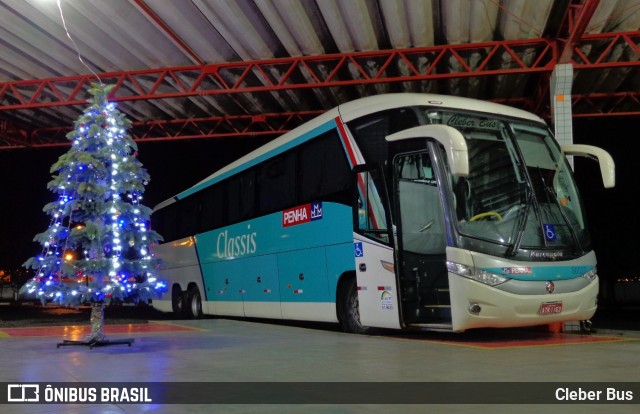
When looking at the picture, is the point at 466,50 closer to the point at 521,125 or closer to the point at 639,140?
the point at 521,125

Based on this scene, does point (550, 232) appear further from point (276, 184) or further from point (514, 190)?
point (276, 184)

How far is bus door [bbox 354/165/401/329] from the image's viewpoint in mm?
10219

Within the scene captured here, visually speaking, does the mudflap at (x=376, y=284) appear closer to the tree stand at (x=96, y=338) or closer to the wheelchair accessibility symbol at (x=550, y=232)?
the wheelchair accessibility symbol at (x=550, y=232)

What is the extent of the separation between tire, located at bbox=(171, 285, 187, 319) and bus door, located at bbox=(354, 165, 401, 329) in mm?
10559

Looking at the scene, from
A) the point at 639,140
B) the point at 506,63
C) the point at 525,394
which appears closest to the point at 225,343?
the point at 525,394

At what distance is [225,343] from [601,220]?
3205cm

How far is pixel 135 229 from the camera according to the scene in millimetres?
10570

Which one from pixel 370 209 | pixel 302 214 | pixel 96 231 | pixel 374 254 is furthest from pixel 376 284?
pixel 96 231

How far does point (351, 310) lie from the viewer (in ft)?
38.5

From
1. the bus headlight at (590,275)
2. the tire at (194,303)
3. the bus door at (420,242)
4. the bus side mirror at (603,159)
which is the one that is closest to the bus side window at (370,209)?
the bus door at (420,242)

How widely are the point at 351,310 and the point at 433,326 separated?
7.98 feet

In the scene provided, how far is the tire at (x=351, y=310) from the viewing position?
11.6m

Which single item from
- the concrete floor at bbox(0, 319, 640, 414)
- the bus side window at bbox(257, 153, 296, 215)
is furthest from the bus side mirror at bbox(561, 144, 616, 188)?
the bus side window at bbox(257, 153, 296, 215)

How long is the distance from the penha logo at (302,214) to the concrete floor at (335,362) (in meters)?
2.29
